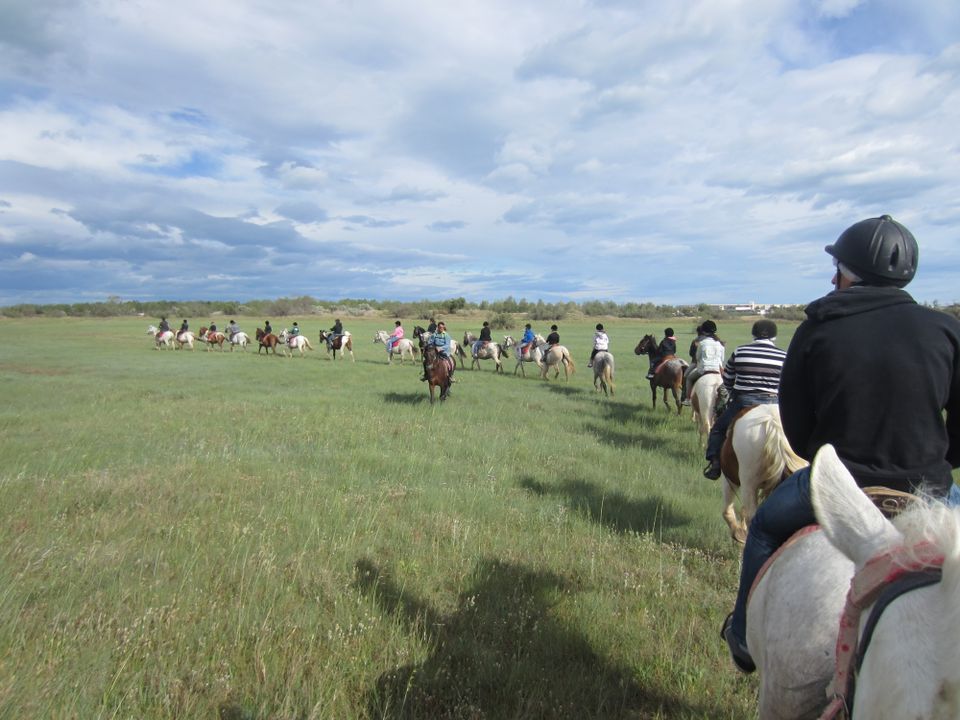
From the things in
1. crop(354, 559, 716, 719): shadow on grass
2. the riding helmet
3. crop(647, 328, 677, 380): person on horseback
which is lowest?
crop(354, 559, 716, 719): shadow on grass

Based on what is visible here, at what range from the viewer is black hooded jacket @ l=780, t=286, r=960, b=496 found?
7.02 ft

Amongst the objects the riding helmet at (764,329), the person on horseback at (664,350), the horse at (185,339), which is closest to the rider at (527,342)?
the person on horseback at (664,350)

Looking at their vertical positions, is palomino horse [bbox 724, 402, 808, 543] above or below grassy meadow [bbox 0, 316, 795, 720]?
above

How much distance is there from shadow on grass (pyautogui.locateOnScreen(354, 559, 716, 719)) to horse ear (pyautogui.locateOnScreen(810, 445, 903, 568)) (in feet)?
7.01

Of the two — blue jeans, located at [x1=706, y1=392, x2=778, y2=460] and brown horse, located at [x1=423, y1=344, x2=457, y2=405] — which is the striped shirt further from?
brown horse, located at [x1=423, y1=344, x2=457, y2=405]

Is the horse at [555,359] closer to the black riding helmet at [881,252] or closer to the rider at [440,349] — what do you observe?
the rider at [440,349]

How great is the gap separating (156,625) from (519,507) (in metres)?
3.93

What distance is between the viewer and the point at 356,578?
13.9 feet

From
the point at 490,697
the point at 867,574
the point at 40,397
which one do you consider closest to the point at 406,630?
the point at 490,697

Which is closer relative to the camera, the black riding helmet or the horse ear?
the horse ear

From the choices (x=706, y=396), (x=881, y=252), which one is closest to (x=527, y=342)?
(x=706, y=396)

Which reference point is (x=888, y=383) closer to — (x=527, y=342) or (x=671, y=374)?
(x=671, y=374)

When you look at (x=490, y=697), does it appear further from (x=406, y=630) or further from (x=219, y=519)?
(x=219, y=519)

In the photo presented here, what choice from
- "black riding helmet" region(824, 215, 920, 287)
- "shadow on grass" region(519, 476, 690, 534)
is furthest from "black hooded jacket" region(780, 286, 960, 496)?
"shadow on grass" region(519, 476, 690, 534)
